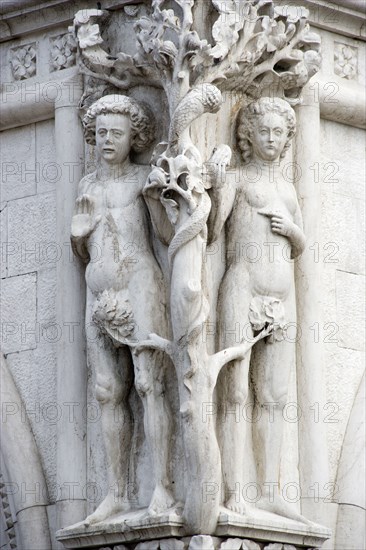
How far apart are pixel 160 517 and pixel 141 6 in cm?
276

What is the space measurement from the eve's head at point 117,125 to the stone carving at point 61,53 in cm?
62

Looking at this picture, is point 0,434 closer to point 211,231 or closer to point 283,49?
point 211,231

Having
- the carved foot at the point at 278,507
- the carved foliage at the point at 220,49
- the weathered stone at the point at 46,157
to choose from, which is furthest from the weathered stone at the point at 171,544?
the carved foliage at the point at 220,49

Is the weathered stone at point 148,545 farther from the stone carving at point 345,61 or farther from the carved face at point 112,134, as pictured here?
the stone carving at point 345,61

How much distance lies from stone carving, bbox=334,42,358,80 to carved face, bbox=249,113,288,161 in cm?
80

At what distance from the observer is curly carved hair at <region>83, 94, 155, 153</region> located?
1225cm

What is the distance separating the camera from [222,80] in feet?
40.0

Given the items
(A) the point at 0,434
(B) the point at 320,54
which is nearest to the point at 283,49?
(B) the point at 320,54

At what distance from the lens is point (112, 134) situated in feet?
40.2

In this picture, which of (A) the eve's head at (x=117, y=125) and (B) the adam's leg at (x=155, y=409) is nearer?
(B) the adam's leg at (x=155, y=409)

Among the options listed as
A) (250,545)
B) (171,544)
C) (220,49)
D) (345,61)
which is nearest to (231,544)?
(250,545)

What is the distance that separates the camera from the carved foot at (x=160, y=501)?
1177 centimetres

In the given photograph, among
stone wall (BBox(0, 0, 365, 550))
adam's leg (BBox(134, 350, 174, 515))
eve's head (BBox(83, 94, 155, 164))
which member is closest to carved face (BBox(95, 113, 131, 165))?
eve's head (BBox(83, 94, 155, 164))

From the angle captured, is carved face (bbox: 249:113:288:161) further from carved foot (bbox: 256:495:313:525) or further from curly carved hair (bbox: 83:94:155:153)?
carved foot (bbox: 256:495:313:525)
